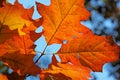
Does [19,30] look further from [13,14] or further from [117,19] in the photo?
[117,19]

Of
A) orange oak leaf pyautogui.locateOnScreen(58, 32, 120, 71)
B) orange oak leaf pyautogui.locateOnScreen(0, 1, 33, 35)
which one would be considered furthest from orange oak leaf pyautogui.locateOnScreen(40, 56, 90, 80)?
orange oak leaf pyautogui.locateOnScreen(0, 1, 33, 35)

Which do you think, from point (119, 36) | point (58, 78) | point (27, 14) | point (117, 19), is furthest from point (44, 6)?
point (117, 19)

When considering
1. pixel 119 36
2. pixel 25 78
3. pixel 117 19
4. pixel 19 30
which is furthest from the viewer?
pixel 117 19

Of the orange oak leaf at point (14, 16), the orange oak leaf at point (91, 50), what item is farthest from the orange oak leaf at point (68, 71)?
the orange oak leaf at point (14, 16)

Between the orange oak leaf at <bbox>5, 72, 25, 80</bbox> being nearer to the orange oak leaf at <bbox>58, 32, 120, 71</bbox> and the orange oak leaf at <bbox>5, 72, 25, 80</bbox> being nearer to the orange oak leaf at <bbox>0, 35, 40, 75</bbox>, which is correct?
the orange oak leaf at <bbox>0, 35, 40, 75</bbox>

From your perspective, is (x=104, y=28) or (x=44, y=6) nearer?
(x=44, y=6)

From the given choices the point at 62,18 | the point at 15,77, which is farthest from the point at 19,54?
the point at 62,18
